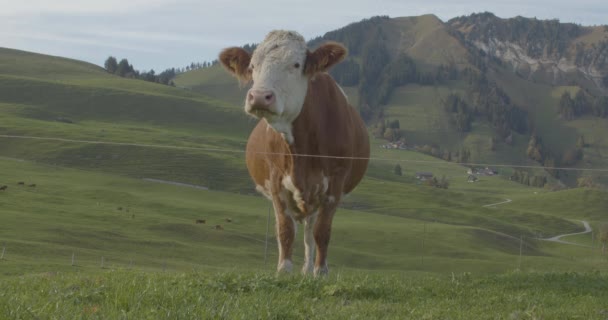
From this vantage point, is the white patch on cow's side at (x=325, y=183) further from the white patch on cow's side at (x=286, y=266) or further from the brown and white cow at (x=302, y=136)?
the white patch on cow's side at (x=286, y=266)

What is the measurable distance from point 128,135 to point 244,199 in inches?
1894

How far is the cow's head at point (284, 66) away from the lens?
11266mm

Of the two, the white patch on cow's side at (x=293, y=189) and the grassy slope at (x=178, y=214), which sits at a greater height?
the white patch on cow's side at (x=293, y=189)

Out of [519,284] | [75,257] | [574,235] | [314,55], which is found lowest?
[574,235]

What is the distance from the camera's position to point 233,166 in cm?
14825

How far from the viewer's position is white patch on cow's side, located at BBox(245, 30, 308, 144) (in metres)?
11.2

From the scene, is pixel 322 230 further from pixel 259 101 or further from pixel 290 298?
pixel 290 298

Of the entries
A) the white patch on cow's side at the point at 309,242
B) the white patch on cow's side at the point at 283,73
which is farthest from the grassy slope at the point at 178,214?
the white patch on cow's side at the point at 283,73

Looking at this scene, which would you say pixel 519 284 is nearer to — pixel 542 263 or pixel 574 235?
pixel 542 263

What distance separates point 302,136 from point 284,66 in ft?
3.81

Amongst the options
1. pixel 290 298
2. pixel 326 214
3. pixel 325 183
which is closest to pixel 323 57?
pixel 325 183

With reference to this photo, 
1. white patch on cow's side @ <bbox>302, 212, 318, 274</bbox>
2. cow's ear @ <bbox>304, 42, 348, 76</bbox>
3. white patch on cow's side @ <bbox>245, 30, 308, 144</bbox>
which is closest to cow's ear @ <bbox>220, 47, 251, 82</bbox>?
white patch on cow's side @ <bbox>245, 30, 308, 144</bbox>

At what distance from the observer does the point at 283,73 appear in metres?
11.4

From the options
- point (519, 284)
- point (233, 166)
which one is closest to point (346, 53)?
point (519, 284)
